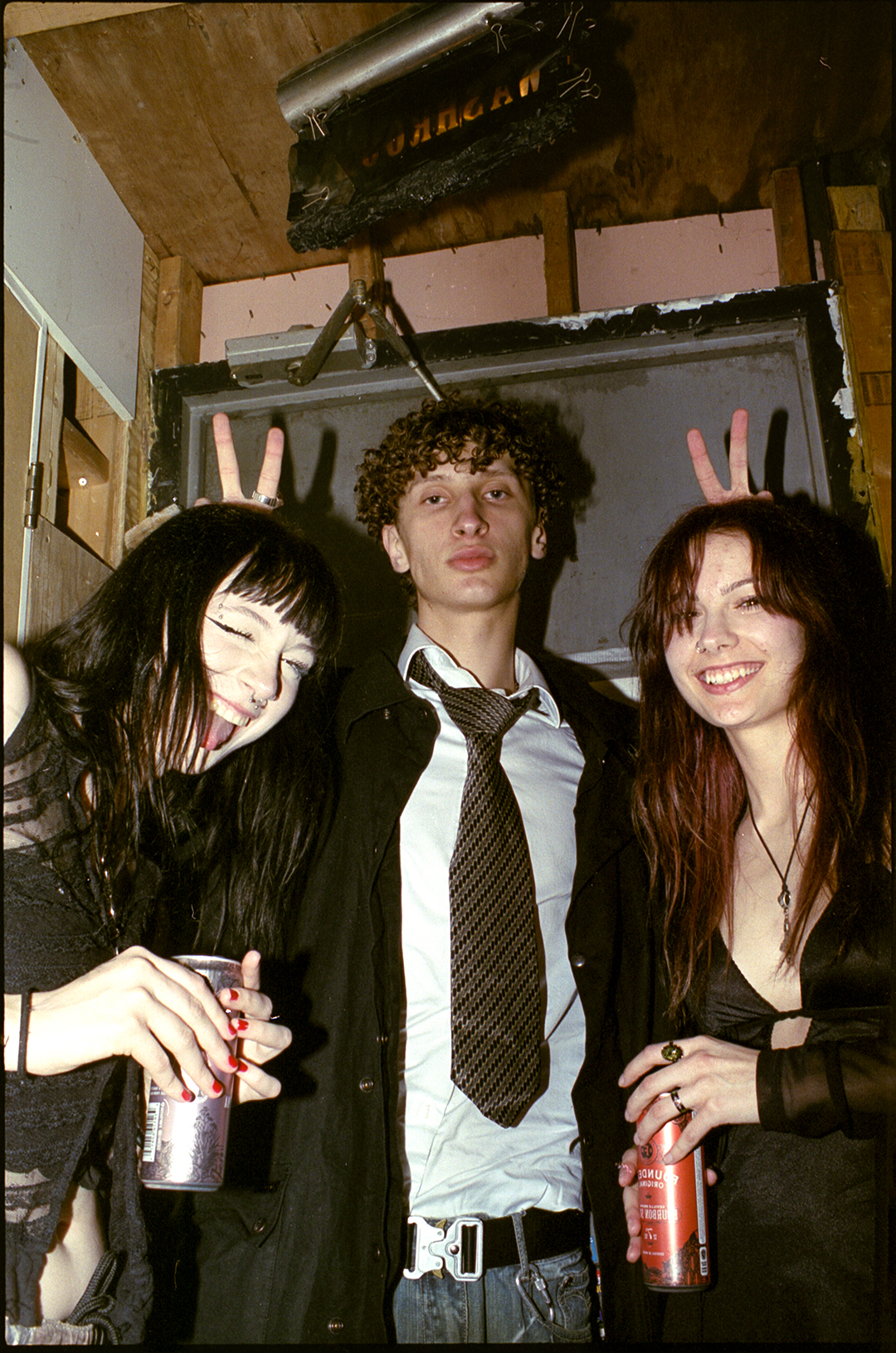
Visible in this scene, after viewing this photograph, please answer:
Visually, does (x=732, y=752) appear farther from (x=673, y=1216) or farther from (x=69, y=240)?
(x=69, y=240)

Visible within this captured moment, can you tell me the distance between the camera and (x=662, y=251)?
2.43 metres

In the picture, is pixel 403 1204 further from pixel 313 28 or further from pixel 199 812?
pixel 313 28

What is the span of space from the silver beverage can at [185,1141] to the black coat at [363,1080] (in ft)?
1.40

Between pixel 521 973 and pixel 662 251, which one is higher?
pixel 662 251

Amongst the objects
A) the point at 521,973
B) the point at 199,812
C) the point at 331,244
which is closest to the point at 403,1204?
the point at 521,973

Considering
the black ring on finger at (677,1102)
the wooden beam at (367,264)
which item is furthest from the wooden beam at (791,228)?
the black ring on finger at (677,1102)

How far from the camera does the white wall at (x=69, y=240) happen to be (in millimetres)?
1859

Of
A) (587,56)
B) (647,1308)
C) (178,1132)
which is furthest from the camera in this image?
(587,56)

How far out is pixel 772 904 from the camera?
4.92 ft

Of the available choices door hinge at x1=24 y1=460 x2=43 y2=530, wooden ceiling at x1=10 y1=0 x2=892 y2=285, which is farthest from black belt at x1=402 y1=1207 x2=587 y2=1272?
wooden ceiling at x1=10 y1=0 x2=892 y2=285

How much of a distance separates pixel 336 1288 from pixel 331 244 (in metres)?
2.09

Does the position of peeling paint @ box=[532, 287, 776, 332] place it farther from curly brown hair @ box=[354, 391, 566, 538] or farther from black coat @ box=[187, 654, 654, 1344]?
black coat @ box=[187, 654, 654, 1344]

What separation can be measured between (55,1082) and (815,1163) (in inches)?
41.9

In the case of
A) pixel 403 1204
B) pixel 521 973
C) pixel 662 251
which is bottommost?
pixel 403 1204
